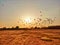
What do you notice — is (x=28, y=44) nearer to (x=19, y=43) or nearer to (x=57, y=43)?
(x=19, y=43)

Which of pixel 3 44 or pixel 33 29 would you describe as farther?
pixel 33 29

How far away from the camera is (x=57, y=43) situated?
5.23 metres

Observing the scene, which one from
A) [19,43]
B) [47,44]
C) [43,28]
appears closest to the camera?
[47,44]

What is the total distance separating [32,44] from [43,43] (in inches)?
14.5

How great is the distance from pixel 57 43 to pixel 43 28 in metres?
4.07

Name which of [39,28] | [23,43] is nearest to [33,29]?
[39,28]

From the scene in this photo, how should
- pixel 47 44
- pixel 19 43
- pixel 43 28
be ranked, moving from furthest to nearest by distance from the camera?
1. pixel 43 28
2. pixel 19 43
3. pixel 47 44

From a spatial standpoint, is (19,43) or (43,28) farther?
(43,28)

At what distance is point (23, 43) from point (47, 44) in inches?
33.9

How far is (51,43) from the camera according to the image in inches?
207

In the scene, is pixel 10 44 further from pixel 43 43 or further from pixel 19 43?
pixel 43 43

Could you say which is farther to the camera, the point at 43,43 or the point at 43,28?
the point at 43,28

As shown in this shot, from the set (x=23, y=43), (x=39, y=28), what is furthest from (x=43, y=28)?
(x=23, y=43)

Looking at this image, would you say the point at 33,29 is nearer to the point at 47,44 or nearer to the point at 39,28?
the point at 39,28
